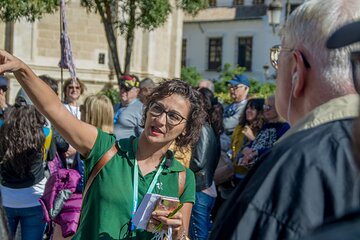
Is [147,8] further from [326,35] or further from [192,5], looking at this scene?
[326,35]

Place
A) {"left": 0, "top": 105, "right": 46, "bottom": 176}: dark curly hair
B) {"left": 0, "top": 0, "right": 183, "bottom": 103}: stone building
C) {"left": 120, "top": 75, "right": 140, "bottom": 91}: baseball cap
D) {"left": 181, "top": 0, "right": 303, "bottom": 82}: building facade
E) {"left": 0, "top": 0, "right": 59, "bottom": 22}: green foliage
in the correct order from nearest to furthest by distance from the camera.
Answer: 1. {"left": 0, "top": 105, "right": 46, "bottom": 176}: dark curly hair
2. {"left": 120, "top": 75, "right": 140, "bottom": 91}: baseball cap
3. {"left": 0, "top": 0, "right": 59, "bottom": 22}: green foliage
4. {"left": 0, "top": 0, "right": 183, "bottom": 103}: stone building
5. {"left": 181, "top": 0, "right": 303, "bottom": 82}: building facade

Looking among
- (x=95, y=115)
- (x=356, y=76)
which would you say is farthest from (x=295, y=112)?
(x=95, y=115)

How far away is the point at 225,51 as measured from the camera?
48.8 m

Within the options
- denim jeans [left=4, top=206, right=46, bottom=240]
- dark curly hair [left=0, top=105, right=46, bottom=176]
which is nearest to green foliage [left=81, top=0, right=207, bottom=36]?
dark curly hair [left=0, top=105, right=46, bottom=176]

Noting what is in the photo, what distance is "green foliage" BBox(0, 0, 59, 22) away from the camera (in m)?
11.5

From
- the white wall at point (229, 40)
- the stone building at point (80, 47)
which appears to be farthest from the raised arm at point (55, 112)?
the white wall at point (229, 40)

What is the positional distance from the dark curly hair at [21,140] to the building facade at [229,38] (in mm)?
40351

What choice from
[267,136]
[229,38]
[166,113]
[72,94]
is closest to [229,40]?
[229,38]

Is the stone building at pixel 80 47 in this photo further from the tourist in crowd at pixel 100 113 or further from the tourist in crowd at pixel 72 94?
the tourist in crowd at pixel 100 113

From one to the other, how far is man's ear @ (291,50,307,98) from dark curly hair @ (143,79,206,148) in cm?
174

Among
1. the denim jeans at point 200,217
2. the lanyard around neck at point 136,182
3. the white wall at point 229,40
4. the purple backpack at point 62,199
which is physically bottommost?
the denim jeans at point 200,217

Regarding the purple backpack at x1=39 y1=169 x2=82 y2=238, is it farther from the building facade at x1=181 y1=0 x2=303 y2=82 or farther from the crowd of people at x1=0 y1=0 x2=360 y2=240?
the building facade at x1=181 y1=0 x2=303 y2=82

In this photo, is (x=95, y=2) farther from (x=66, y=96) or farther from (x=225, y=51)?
(x=225, y=51)

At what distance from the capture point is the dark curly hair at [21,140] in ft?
19.2
